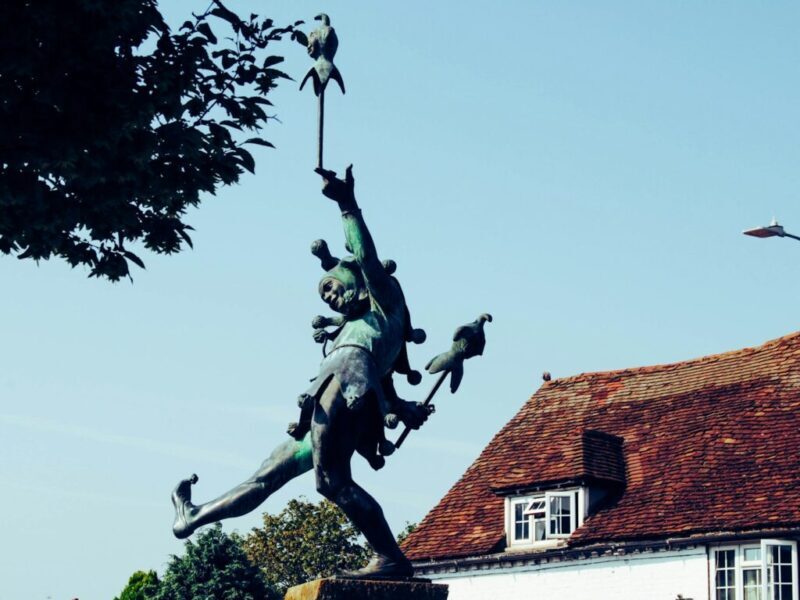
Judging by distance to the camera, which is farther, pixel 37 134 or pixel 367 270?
pixel 37 134

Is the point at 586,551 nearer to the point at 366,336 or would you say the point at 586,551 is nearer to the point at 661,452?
the point at 661,452

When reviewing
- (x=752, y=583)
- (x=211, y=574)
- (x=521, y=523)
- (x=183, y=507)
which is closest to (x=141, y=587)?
(x=211, y=574)

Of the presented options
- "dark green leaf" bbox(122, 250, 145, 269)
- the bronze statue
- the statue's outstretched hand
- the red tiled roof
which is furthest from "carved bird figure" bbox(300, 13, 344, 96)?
the red tiled roof

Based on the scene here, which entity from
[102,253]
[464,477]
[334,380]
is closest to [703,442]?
[464,477]

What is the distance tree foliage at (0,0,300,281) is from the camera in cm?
1241

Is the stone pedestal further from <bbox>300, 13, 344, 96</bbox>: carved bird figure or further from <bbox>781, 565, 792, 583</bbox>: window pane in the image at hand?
<bbox>781, 565, 792, 583</bbox>: window pane

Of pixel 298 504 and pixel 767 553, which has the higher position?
pixel 298 504

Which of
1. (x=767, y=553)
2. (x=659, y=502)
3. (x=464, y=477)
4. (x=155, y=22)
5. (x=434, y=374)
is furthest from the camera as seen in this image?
(x=464, y=477)

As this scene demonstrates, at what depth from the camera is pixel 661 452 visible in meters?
38.3

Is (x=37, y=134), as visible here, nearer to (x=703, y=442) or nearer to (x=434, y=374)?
(x=434, y=374)

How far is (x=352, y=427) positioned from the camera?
10648 mm

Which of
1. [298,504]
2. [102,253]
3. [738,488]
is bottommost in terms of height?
[102,253]

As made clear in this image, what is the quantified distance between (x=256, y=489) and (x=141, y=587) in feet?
116

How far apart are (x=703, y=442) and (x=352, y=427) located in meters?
27.9
